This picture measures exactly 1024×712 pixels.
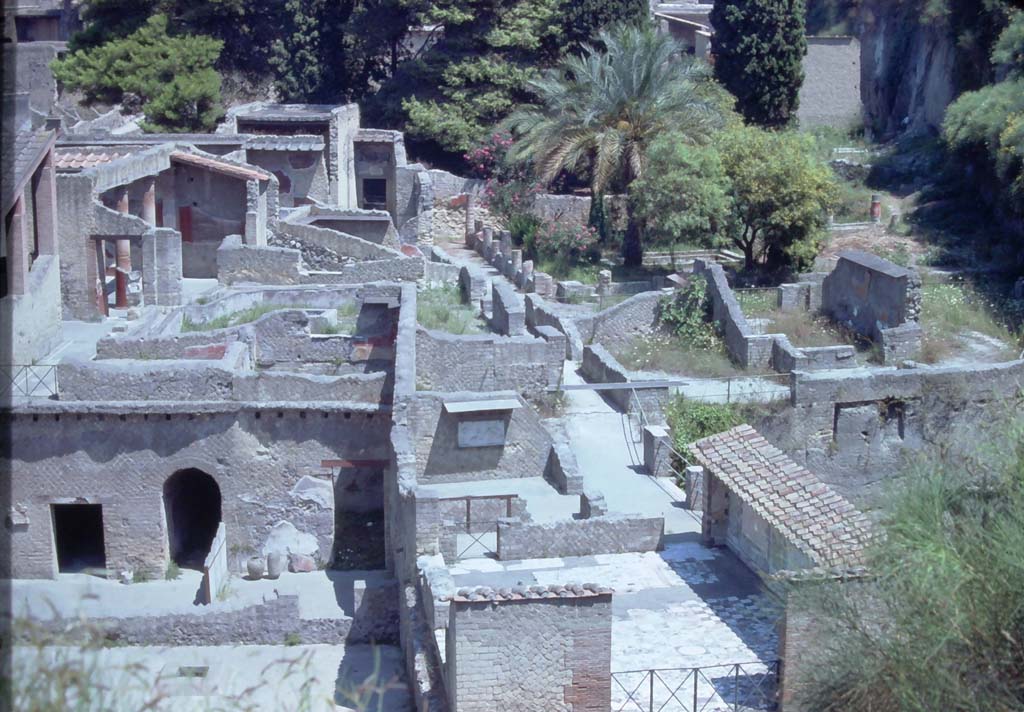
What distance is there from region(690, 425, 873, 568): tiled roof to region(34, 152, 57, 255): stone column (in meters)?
15.0

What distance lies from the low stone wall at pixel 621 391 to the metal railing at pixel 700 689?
9.99m

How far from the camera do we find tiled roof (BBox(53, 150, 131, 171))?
32.8 meters

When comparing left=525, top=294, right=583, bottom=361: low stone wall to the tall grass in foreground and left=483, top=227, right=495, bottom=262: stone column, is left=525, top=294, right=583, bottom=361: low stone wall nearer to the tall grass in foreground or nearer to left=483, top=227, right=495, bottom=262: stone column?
left=483, top=227, right=495, bottom=262: stone column

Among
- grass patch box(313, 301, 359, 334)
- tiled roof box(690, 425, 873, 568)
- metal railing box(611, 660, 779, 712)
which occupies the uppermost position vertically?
tiled roof box(690, 425, 873, 568)

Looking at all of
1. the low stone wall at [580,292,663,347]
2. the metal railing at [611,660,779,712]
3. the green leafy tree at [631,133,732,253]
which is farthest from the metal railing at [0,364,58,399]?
the green leafy tree at [631,133,732,253]

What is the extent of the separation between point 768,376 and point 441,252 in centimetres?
1345

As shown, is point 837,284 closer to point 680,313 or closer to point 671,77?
point 680,313

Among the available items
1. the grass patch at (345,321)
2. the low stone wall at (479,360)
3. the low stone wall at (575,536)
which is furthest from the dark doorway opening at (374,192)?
the low stone wall at (575,536)

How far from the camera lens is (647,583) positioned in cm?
1667

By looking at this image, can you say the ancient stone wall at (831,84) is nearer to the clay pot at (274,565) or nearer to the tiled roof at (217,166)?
the tiled roof at (217,166)

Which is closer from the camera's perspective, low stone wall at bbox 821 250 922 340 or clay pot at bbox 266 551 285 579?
clay pot at bbox 266 551 285 579

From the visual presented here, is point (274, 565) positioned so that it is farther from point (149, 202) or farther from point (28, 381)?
point (149, 202)

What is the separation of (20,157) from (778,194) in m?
16.8

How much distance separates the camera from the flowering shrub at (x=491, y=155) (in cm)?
4238
